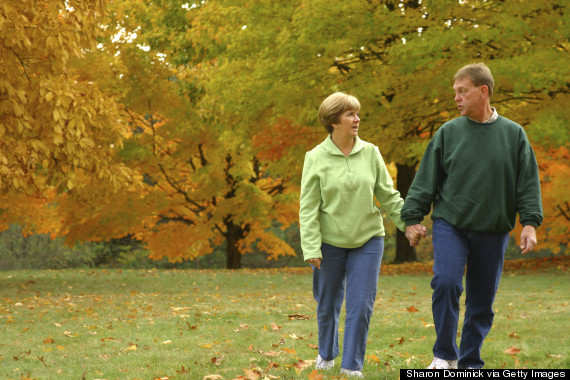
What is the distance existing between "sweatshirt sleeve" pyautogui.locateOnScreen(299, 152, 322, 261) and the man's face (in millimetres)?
1040

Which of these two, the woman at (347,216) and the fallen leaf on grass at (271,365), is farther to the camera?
the fallen leaf on grass at (271,365)

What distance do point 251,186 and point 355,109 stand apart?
14.9 meters

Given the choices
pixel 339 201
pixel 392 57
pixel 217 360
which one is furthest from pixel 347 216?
pixel 392 57

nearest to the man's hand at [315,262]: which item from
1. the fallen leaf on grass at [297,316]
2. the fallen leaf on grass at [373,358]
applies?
the fallen leaf on grass at [373,358]

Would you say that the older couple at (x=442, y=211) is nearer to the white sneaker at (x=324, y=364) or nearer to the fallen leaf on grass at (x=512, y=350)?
the white sneaker at (x=324, y=364)

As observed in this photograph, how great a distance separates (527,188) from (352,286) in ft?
4.17

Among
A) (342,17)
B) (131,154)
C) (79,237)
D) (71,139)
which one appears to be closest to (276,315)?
(71,139)

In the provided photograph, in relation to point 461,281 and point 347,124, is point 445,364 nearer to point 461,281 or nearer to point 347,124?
point 461,281

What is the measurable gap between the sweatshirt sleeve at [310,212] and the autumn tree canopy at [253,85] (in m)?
5.65

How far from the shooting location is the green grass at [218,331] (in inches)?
200

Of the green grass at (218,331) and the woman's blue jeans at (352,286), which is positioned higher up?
the woman's blue jeans at (352,286)

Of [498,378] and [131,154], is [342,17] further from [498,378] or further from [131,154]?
[498,378]

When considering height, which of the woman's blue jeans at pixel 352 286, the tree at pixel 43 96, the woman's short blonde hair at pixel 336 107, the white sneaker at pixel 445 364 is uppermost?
the tree at pixel 43 96

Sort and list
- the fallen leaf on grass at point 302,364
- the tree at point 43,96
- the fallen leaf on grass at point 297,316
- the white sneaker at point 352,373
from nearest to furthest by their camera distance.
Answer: the white sneaker at point 352,373, the fallen leaf on grass at point 302,364, the fallen leaf on grass at point 297,316, the tree at point 43,96
